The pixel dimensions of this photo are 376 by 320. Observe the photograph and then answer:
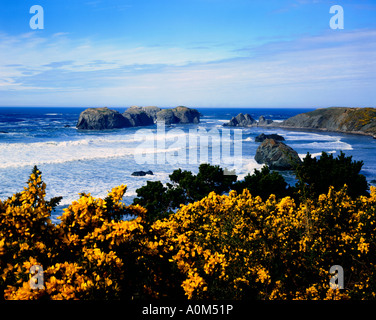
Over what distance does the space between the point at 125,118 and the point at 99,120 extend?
63.7ft

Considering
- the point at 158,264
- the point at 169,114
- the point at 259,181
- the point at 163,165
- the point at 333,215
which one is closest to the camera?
the point at 158,264

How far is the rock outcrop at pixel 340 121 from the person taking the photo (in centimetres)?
11614

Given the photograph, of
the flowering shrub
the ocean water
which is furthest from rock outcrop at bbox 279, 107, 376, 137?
the flowering shrub

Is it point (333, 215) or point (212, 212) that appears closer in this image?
point (333, 215)

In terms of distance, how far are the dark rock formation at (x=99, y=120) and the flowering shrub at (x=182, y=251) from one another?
422ft

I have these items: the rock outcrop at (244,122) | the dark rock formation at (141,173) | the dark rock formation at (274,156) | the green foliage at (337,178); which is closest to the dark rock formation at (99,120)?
the rock outcrop at (244,122)

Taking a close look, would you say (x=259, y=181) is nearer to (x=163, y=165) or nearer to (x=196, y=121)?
(x=163, y=165)

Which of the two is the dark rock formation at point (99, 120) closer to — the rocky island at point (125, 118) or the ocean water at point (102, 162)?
the rocky island at point (125, 118)

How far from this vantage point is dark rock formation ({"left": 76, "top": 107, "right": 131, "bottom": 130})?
133625mm

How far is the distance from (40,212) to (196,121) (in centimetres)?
17934

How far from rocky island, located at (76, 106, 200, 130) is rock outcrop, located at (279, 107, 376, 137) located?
185 feet

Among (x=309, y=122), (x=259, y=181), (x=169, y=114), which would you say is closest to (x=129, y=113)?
(x=169, y=114)
